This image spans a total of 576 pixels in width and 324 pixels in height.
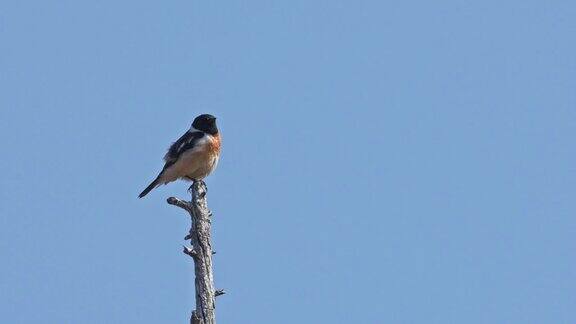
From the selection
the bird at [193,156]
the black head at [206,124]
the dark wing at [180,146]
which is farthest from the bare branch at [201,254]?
the black head at [206,124]

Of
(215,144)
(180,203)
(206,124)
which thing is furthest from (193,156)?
(180,203)

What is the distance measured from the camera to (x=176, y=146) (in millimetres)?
15188

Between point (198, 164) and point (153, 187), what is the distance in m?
0.90

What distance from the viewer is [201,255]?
10195 millimetres

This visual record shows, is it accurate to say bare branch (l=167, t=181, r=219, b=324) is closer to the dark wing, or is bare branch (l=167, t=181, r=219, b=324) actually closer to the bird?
the bird

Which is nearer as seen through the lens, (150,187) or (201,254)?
(201,254)

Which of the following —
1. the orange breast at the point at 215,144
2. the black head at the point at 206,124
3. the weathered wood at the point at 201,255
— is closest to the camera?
the weathered wood at the point at 201,255

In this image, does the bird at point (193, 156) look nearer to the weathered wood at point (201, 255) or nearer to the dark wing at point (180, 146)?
the dark wing at point (180, 146)

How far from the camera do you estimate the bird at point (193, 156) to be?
14.7 metres

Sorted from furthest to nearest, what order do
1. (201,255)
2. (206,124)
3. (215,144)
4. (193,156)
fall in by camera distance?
(206,124)
(215,144)
(193,156)
(201,255)

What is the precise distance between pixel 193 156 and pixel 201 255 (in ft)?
15.1

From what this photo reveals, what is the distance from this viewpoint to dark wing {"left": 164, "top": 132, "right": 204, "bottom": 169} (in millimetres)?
14922

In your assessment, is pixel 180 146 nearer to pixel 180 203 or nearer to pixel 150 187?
pixel 150 187

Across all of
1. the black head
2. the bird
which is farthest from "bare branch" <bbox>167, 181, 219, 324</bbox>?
the black head
